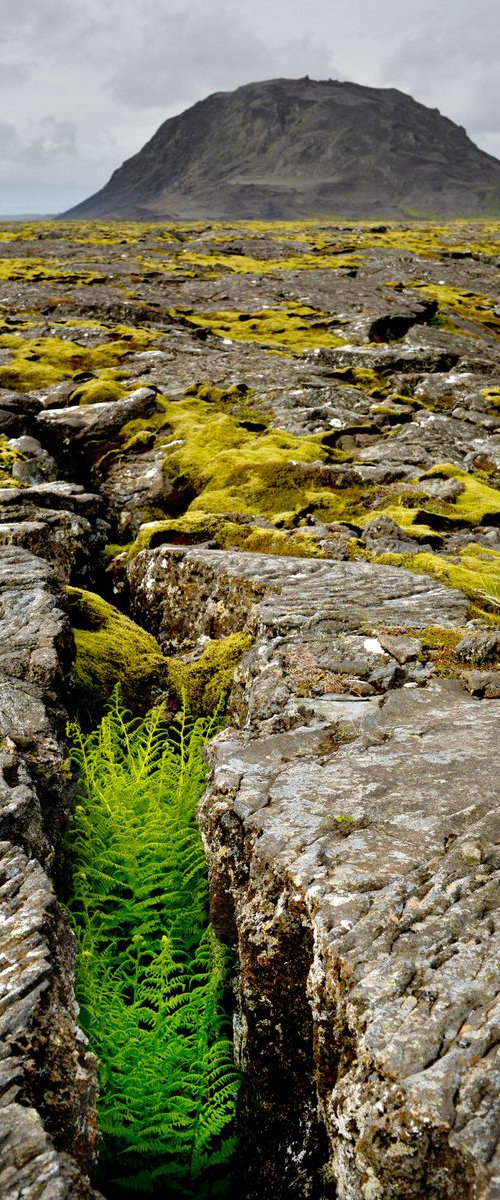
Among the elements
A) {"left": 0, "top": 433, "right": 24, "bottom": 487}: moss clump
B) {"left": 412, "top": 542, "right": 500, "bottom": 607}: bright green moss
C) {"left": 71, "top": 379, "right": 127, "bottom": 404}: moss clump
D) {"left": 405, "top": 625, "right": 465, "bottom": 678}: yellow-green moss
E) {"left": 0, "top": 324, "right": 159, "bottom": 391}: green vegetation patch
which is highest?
{"left": 0, "top": 324, "right": 159, "bottom": 391}: green vegetation patch

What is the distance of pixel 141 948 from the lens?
24.5ft

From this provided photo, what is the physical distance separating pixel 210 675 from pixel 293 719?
10.1 ft

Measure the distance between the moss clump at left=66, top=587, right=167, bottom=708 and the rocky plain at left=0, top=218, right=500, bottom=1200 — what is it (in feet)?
0.19

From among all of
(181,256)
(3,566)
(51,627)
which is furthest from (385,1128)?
(181,256)

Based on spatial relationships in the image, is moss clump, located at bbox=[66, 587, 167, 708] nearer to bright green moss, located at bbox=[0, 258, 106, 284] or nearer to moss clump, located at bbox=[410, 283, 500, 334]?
moss clump, located at bbox=[410, 283, 500, 334]

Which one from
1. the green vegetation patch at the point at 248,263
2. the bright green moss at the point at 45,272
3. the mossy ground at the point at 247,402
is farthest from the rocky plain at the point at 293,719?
the green vegetation patch at the point at 248,263

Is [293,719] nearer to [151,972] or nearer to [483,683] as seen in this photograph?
[483,683]

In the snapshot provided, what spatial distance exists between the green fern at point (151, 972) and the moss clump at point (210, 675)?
1.10 meters

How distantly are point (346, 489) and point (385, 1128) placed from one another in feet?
48.6

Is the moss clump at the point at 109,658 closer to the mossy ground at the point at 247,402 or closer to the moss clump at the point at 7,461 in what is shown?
the mossy ground at the point at 247,402

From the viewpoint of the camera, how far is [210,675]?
1111 centimetres

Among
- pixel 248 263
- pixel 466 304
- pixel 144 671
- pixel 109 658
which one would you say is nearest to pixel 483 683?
pixel 144 671

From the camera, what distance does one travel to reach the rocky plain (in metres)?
4.29

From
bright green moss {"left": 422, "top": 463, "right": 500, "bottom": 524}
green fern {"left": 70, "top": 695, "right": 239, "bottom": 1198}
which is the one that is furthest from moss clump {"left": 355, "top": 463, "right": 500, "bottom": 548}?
green fern {"left": 70, "top": 695, "right": 239, "bottom": 1198}
